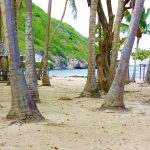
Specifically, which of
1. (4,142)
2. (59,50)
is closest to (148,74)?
(4,142)

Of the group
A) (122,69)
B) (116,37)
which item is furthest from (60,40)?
(122,69)

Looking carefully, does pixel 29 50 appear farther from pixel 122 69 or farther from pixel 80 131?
pixel 80 131

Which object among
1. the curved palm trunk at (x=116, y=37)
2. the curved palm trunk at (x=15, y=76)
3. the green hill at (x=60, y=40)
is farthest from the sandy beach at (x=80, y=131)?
the green hill at (x=60, y=40)

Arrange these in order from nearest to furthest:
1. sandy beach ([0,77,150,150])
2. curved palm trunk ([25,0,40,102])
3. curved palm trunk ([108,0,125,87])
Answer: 1. sandy beach ([0,77,150,150])
2. curved palm trunk ([25,0,40,102])
3. curved palm trunk ([108,0,125,87])

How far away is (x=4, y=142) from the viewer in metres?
8.15

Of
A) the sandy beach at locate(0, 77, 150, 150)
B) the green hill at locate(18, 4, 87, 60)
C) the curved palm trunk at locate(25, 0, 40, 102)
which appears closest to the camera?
the sandy beach at locate(0, 77, 150, 150)

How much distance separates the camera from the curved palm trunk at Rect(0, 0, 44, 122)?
1001cm

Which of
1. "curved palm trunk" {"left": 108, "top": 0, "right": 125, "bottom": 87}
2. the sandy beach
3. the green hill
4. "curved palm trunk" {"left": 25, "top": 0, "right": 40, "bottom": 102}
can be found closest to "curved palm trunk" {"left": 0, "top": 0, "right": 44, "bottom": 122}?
the sandy beach

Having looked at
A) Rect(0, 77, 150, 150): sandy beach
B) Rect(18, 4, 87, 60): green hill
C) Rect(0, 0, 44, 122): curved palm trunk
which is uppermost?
Rect(18, 4, 87, 60): green hill

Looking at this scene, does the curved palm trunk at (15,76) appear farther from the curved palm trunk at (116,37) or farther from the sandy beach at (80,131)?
the curved palm trunk at (116,37)

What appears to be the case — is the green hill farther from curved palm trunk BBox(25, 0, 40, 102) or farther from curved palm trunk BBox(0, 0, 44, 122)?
curved palm trunk BBox(0, 0, 44, 122)

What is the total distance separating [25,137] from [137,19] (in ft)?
19.6

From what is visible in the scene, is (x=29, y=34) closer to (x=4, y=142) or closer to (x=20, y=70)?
(x=20, y=70)

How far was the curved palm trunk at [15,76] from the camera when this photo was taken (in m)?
10.0
